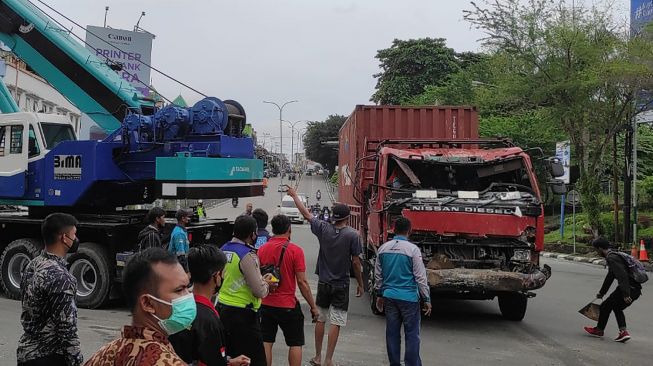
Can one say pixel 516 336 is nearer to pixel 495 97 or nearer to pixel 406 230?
pixel 406 230

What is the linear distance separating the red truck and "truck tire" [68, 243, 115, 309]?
3.94m

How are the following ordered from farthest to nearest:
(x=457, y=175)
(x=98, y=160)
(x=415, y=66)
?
(x=415, y=66) < (x=98, y=160) < (x=457, y=175)

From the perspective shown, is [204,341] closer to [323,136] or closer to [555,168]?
[555,168]

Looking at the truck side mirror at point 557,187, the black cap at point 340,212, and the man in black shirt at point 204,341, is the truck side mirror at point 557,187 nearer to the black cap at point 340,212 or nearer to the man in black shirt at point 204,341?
the black cap at point 340,212

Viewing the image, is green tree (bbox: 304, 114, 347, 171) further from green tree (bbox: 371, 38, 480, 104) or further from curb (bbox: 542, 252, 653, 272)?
curb (bbox: 542, 252, 653, 272)

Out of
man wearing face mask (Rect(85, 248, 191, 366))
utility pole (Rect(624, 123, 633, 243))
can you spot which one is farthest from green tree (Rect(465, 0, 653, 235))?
man wearing face mask (Rect(85, 248, 191, 366))

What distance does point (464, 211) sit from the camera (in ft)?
25.8

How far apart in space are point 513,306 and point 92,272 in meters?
6.38

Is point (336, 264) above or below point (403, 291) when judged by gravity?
above

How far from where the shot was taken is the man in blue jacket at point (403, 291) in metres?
5.55

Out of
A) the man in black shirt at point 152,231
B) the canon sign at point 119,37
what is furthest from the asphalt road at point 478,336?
the canon sign at point 119,37

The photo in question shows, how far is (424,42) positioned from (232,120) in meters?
42.5

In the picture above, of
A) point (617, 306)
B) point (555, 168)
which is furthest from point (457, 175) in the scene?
point (617, 306)

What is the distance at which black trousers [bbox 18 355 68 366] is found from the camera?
318cm
